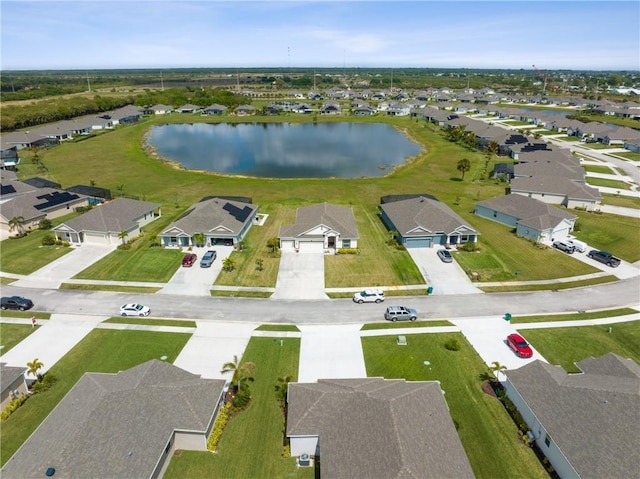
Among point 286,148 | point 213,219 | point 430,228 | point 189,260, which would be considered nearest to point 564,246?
point 430,228

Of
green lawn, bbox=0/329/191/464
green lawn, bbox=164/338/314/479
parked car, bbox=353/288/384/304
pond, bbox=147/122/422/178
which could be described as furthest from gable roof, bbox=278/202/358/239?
pond, bbox=147/122/422/178

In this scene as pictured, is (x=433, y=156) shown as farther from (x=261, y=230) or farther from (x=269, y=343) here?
(x=269, y=343)

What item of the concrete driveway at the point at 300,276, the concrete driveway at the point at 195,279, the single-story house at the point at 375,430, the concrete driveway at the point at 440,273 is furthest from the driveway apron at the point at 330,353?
the concrete driveway at the point at 195,279

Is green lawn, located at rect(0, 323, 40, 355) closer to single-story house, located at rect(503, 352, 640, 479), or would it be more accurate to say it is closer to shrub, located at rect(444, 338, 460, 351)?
shrub, located at rect(444, 338, 460, 351)

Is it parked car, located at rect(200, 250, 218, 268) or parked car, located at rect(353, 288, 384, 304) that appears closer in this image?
parked car, located at rect(353, 288, 384, 304)

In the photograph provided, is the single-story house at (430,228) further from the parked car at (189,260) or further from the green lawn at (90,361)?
the green lawn at (90,361)
